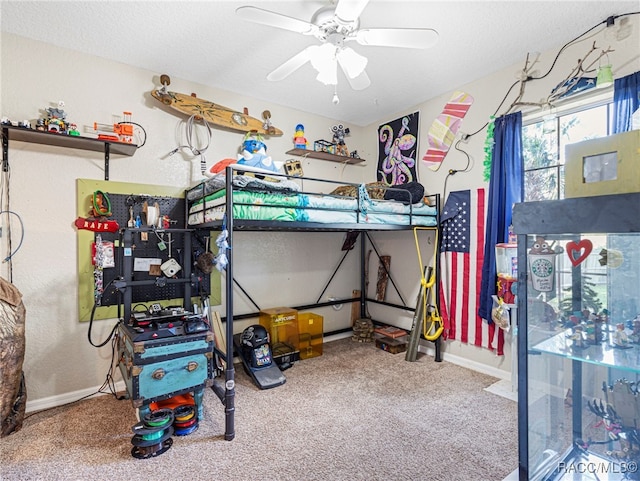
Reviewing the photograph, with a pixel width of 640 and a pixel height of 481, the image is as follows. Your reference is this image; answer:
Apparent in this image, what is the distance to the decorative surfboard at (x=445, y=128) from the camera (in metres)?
3.05

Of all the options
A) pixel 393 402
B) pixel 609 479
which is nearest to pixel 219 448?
pixel 393 402

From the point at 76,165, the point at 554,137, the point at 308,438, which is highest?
the point at 554,137

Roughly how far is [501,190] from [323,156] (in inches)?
74.7

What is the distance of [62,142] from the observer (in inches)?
92.3

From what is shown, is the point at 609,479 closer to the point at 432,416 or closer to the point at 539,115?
the point at 432,416

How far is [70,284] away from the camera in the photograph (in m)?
2.44

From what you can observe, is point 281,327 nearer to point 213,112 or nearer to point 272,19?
point 213,112

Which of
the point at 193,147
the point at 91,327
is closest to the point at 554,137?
the point at 193,147

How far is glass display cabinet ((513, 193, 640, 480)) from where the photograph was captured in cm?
83

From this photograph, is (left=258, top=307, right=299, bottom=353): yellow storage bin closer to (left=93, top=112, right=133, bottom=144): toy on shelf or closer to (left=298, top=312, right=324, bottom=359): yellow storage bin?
(left=298, top=312, right=324, bottom=359): yellow storage bin

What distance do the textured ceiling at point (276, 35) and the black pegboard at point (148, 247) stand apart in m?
1.07

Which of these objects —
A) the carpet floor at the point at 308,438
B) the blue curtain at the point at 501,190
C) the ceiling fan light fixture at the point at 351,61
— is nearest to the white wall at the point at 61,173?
the carpet floor at the point at 308,438

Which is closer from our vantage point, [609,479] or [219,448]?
[609,479]

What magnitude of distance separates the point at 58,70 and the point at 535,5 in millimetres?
3296
